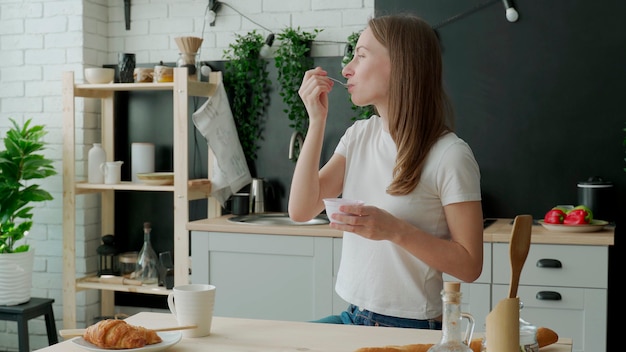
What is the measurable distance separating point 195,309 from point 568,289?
2.03 meters

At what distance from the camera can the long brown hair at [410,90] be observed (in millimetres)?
2086

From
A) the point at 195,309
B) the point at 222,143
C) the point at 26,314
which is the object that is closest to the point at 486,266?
the point at 222,143

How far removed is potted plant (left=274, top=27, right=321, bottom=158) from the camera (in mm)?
4156

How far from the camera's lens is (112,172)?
13.9ft

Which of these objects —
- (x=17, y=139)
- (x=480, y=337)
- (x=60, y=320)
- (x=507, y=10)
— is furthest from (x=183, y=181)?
(x=480, y=337)

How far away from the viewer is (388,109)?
2.15 m

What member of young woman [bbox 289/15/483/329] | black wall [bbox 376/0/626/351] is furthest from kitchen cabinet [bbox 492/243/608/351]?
young woman [bbox 289/15/483/329]

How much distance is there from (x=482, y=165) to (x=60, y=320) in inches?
99.3

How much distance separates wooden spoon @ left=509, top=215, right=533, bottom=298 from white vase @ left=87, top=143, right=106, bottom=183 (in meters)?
3.28

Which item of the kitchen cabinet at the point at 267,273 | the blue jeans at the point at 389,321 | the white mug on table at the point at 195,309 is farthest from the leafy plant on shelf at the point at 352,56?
the white mug on table at the point at 195,309

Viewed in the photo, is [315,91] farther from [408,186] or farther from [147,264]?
[147,264]

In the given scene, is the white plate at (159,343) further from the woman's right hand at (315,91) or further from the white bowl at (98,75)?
the white bowl at (98,75)

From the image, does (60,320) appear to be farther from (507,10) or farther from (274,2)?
(507,10)

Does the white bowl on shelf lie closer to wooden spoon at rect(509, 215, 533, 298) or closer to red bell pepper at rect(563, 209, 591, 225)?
red bell pepper at rect(563, 209, 591, 225)
